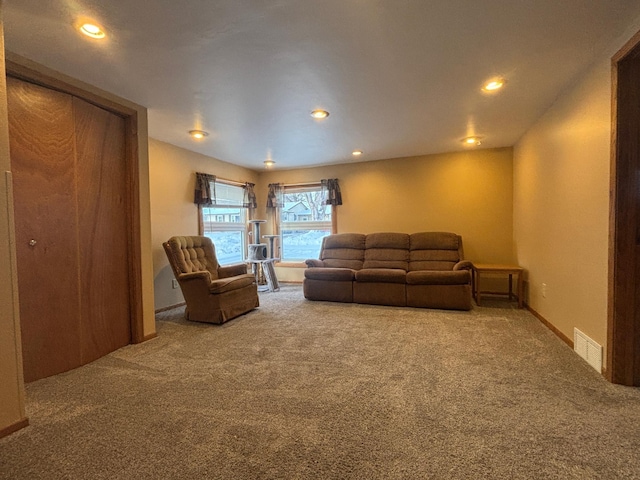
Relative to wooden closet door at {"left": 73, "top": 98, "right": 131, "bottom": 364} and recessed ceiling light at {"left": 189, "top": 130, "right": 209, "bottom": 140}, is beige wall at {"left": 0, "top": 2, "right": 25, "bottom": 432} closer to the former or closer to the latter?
wooden closet door at {"left": 73, "top": 98, "right": 131, "bottom": 364}

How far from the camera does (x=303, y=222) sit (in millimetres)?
5965

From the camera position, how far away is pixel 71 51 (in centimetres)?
202

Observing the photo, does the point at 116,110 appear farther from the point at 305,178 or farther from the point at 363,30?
the point at 305,178

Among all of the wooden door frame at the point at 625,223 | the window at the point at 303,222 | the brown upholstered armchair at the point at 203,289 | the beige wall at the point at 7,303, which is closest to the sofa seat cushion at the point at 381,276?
the brown upholstered armchair at the point at 203,289

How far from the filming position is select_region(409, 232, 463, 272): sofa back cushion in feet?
14.8

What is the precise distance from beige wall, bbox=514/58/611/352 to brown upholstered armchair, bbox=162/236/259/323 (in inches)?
129

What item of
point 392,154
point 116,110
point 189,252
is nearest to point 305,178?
point 392,154

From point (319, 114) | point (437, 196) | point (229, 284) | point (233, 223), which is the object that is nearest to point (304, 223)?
point (233, 223)

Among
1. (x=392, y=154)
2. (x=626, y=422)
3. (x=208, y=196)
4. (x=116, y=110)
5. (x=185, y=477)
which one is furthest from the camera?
(x=392, y=154)

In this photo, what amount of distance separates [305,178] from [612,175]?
4.48 m

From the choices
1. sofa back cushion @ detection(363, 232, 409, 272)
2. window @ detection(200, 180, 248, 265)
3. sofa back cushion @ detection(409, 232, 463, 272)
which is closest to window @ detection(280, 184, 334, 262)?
window @ detection(200, 180, 248, 265)

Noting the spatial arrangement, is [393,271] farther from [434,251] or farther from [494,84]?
[494,84]

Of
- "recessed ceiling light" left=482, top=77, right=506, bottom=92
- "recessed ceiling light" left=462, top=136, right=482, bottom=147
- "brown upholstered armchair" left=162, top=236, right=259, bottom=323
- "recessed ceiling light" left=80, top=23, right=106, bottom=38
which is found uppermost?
"recessed ceiling light" left=80, top=23, right=106, bottom=38

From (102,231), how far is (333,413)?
2.37 metres
